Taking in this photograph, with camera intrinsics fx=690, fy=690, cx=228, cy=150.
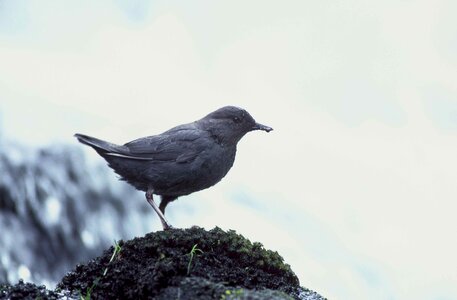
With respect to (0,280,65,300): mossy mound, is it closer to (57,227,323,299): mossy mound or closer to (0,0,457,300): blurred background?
(57,227,323,299): mossy mound

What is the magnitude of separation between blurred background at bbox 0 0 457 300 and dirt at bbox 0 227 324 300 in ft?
15.1

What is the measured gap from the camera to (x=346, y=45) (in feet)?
68.9

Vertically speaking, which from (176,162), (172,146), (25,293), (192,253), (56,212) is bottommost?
(25,293)

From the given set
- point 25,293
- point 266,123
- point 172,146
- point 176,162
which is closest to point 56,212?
point 172,146

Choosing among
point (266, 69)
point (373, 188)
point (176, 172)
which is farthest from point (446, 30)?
point (176, 172)

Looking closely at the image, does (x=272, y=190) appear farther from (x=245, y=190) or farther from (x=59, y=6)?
(x=59, y=6)

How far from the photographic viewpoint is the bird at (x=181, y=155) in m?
5.52

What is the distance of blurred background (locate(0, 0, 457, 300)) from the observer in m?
10.3

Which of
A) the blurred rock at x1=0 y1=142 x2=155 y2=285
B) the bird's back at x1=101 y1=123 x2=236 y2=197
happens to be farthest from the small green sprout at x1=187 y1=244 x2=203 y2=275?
the blurred rock at x1=0 y1=142 x2=155 y2=285

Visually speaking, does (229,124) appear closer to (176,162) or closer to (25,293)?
(176,162)

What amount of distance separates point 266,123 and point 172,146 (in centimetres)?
1232

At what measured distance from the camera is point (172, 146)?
5781mm

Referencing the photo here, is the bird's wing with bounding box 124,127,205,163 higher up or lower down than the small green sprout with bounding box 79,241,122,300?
higher up

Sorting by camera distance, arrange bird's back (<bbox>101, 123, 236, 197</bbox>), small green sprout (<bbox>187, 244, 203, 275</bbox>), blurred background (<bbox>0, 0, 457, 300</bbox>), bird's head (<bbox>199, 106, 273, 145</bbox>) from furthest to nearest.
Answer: blurred background (<bbox>0, 0, 457, 300</bbox>) < bird's head (<bbox>199, 106, 273, 145</bbox>) < bird's back (<bbox>101, 123, 236, 197</bbox>) < small green sprout (<bbox>187, 244, 203, 275</bbox>)
